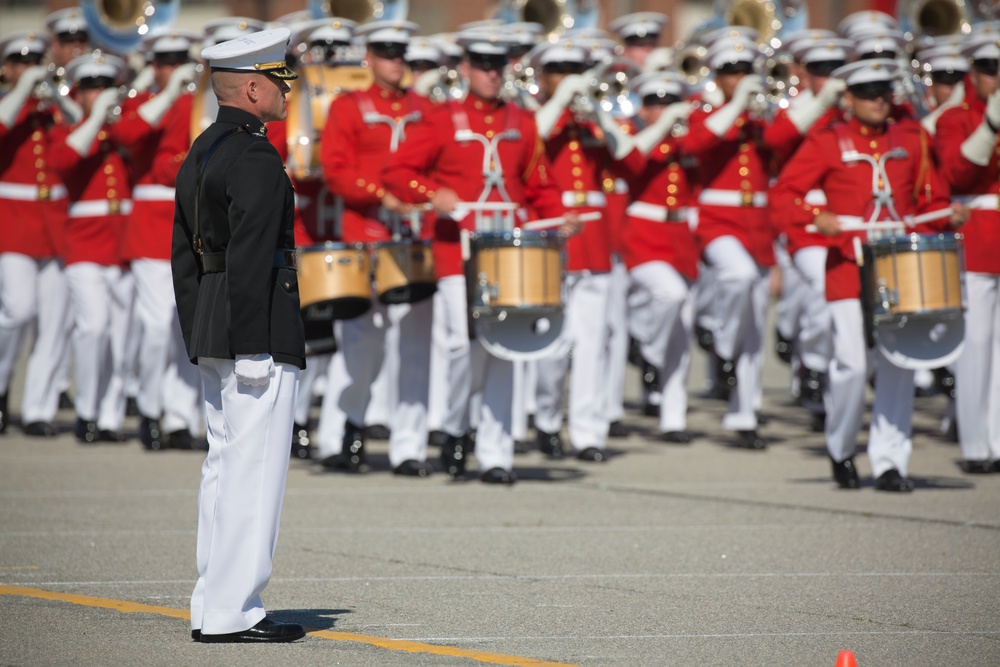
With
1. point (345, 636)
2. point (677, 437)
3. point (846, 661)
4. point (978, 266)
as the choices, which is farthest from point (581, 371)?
point (846, 661)

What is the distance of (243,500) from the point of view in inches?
233

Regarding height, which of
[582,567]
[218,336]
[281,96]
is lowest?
[582,567]

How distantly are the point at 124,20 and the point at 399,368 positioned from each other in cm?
486

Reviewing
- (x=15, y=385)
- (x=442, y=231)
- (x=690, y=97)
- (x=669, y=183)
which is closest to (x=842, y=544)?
(x=442, y=231)

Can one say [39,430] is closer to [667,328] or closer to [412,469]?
[412,469]

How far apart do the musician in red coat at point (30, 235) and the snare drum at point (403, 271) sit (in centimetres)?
363

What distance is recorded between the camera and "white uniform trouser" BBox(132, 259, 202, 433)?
11461 mm

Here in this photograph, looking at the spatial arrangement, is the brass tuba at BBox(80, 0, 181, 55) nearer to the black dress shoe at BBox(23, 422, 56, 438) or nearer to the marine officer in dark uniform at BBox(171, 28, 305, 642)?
the black dress shoe at BBox(23, 422, 56, 438)

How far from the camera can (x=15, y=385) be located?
1625 cm

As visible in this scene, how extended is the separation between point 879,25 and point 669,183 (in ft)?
7.51

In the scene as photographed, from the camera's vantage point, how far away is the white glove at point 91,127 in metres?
11.7

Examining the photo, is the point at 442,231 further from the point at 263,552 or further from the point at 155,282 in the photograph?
the point at 263,552

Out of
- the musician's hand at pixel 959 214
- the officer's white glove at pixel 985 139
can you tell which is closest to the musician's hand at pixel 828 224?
the musician's hand at pixel 959 214

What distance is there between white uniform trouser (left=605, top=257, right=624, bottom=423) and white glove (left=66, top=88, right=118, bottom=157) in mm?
3706
